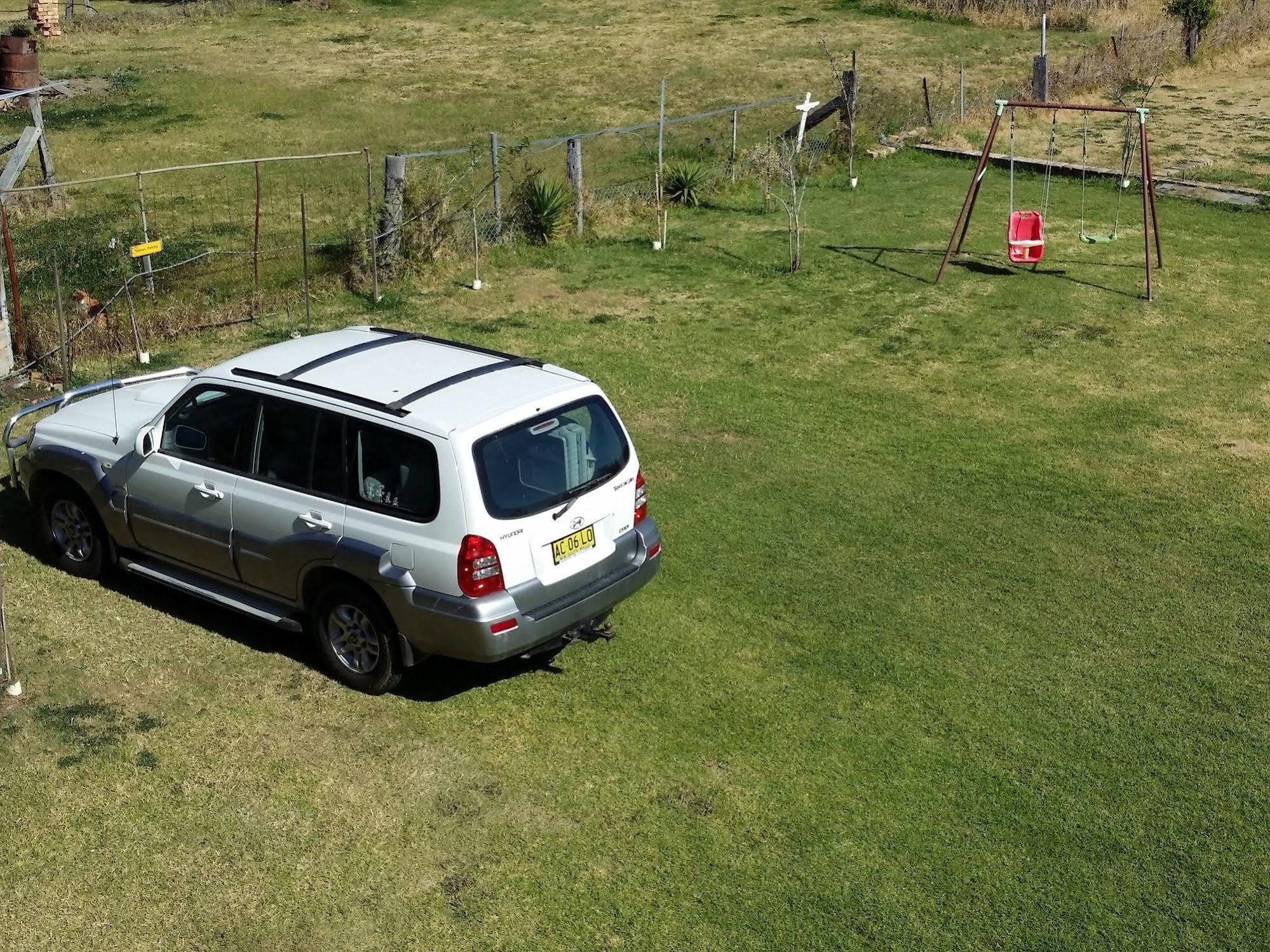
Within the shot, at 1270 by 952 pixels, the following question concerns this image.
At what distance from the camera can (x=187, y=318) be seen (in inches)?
561

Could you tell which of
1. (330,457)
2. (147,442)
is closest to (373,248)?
(147,442)

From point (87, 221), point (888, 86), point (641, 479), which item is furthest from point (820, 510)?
point (888, 86)

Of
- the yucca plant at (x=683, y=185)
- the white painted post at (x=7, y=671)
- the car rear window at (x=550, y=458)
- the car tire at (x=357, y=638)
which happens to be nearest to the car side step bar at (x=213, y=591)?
the car tire at (x=357, y=638)

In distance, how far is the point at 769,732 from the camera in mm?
7281

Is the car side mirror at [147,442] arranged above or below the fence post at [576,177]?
below

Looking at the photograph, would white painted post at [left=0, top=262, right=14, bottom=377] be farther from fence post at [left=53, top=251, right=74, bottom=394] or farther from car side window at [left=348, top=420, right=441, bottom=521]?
car side window at [left=348, top=420, right=441, bottom=521]

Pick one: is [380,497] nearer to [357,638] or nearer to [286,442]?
[286,442]

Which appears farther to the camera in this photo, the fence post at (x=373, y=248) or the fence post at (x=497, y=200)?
the fence post at (x=497, y=200)

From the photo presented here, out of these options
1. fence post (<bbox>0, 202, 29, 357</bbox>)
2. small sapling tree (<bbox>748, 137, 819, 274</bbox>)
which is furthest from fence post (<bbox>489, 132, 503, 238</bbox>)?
fence post (<bbox>0, 202, 29, 357</bbox>)

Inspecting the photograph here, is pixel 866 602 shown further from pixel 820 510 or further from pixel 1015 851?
pixel 1015 851

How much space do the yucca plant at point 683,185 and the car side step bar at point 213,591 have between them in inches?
510

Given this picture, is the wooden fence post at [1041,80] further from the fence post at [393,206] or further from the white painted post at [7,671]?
the white painted post at [7,671]

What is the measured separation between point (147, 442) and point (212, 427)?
488 millimetres

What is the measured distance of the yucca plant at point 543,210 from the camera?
686 inches
